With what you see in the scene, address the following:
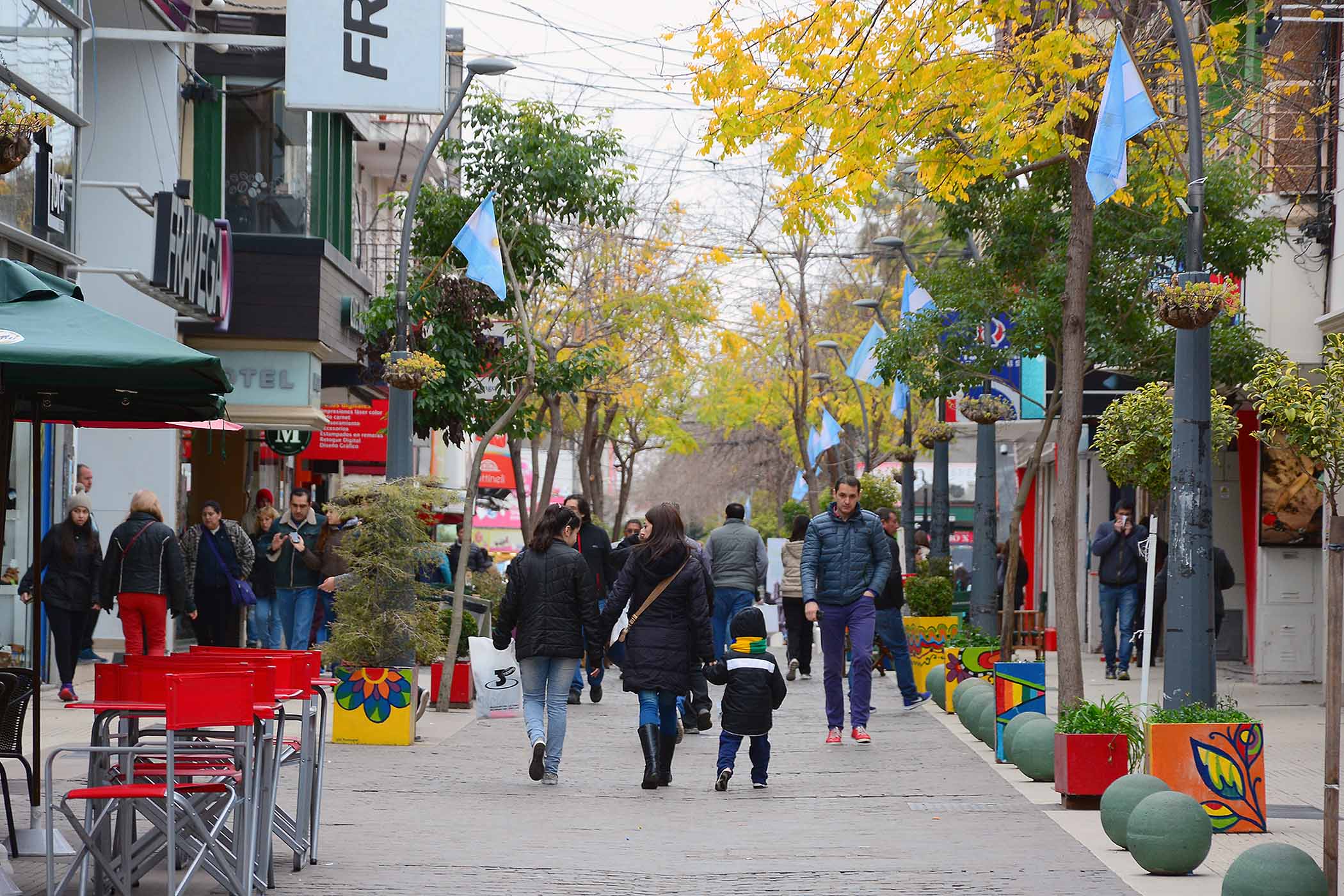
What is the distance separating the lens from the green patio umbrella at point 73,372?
6.66 m

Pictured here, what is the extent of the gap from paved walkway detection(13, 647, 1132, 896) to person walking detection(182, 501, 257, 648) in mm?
3142

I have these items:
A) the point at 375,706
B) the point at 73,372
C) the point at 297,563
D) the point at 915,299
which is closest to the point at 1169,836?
the point at 73,372

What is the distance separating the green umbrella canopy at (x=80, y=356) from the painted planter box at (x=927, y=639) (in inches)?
389

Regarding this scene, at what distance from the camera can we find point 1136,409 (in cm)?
1264

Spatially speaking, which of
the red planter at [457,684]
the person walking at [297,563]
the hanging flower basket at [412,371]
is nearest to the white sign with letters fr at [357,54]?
the hanging flower basket at [412,371]

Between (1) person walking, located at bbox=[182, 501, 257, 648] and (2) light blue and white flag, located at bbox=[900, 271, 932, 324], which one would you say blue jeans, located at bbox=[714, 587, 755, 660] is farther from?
(1) person walking, located at bbox=[182, 501, 257, 648]

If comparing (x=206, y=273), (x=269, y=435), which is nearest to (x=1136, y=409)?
(x=206, y=273)

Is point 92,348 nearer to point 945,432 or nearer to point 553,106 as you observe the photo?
point 553,106

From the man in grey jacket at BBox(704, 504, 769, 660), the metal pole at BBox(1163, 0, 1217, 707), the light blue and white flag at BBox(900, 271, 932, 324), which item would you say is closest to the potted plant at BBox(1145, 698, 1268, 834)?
the metal pole at BBox(1163, 0, 1217, 707)

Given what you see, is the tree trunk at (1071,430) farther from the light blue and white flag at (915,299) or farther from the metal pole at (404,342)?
the light blue and white flag at (915,299)

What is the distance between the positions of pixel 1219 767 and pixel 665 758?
3.61 meters

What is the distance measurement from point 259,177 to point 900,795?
1453cm

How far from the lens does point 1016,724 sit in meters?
11.1

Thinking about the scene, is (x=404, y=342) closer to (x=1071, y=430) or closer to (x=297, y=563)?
(x=297, y=563)
